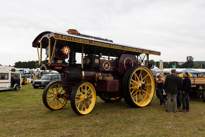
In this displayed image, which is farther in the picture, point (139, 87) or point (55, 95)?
point (139, 87)

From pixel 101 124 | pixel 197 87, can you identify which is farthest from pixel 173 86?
pixel 197 87

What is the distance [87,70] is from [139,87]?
230cm

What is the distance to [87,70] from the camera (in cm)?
617

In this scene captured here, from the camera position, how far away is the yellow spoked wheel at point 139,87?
253 inches

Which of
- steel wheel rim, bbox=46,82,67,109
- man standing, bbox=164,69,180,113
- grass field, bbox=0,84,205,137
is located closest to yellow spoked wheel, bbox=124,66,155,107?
grass field, bbox=0,84,205,137

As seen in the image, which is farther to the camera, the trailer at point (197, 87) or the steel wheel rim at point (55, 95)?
the trailer at point (197, 87)

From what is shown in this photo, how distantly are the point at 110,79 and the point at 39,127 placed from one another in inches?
122

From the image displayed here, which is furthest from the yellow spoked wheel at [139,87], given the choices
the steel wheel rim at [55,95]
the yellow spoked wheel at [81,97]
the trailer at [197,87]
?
the steel wheel rim at [55,95]

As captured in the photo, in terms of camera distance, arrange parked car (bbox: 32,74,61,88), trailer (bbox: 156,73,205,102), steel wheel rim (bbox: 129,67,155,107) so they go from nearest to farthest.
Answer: steel wheel rim (bbox: 129,67,155,107) < trailer (bbox: 156,73,205,102) < parked car (bbox: 32,74,61,88)

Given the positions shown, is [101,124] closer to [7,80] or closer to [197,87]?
[197,87]

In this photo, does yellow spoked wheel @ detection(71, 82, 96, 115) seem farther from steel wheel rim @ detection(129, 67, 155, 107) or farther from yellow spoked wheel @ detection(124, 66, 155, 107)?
steel wheel rim @ detection(129, 67, 155, 107)

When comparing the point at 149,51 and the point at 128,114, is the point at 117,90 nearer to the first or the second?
the point at 128,114

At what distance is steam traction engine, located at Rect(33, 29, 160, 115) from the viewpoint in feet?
17.3

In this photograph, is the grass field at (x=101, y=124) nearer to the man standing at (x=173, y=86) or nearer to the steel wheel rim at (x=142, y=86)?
the man standing at (x=173, y=86)
